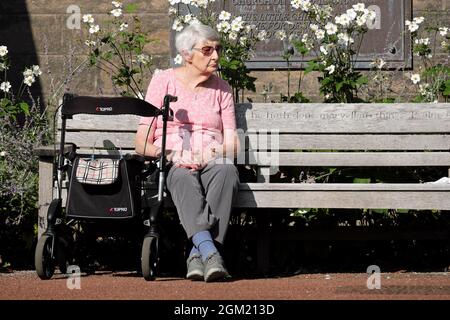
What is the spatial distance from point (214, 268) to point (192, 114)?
1119mm

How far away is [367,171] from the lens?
24.1 feet

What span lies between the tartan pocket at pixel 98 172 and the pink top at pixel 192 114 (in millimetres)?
533

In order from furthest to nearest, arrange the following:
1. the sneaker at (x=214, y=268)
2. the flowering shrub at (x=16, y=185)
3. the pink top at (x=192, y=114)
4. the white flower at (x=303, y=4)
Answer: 1. the white flower at (x=303, y=4)
2. the flowering shrub at (x=16, y=185)
3. the pink top at (x=192, y=114)
4. the sneaker at (x=214, y=268)

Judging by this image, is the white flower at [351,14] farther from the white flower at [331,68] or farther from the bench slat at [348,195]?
the bench slat at [348,195]

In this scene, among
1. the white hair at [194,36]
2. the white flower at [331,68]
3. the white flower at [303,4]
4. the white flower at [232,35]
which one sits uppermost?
the white flower at [303,4]

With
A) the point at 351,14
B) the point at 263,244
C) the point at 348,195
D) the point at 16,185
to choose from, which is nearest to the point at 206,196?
the point at 263,244

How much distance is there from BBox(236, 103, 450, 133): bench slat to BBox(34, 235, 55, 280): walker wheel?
5.23ft

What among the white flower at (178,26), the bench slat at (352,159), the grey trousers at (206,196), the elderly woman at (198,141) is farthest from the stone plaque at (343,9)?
the grey trousers at (206,196)

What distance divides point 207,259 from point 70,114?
1163 mm

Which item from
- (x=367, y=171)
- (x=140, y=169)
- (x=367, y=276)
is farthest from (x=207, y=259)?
(x=367, y=171)

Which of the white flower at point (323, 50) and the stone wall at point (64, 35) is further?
the stone wall at point (64, 35)

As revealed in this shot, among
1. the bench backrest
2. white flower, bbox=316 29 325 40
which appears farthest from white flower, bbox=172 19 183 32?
white flower, bbox=316 29 325 40

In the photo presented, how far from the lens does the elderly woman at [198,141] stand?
641 centimetres

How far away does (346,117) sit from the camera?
23.9 ft
